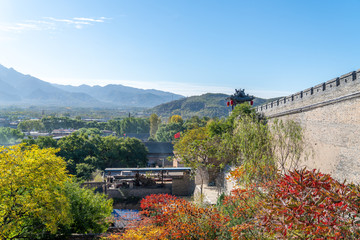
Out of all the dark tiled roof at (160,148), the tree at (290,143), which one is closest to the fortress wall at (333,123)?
the tree at (290,143)

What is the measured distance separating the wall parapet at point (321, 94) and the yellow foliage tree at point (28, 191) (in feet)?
32.8

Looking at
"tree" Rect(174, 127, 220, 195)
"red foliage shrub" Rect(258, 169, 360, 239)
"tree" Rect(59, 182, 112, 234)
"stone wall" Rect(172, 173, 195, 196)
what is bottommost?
"stone wall" Rect(172, 173, 195, 196)

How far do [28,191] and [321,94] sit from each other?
37.5ft

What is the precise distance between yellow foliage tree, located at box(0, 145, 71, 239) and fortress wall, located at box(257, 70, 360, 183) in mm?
9434

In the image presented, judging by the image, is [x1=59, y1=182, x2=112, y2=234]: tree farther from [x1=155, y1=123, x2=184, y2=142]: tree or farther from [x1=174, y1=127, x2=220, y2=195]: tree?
[x1=155, y1=123, x2=184, y2=142]: tree

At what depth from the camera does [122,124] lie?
8125 cm

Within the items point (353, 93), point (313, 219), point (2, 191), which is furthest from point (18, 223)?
point (353, 93)

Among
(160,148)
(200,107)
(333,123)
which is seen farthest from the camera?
(200,107)

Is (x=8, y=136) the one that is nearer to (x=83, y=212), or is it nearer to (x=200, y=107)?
(x=83, y=212)

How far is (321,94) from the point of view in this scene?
39.4 ft

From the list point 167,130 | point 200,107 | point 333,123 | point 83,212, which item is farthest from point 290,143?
point 200,107

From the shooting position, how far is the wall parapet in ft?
32.5

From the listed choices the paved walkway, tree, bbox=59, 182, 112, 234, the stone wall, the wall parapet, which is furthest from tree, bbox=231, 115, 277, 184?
the stone wall

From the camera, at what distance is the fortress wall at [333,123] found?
9727 millimetres
